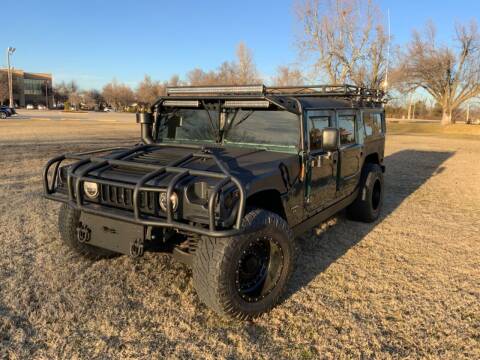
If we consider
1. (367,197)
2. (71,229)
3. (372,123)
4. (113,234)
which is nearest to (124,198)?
(113,234)

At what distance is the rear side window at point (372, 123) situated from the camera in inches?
230

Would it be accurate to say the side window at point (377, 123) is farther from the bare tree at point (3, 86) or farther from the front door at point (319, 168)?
the bare tree at point (3, 86)

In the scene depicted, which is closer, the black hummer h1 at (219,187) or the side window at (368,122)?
the black hummer h1 at (219,187)

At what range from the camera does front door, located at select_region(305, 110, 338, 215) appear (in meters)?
4.02

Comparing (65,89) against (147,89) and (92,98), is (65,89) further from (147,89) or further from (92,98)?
(147,89)

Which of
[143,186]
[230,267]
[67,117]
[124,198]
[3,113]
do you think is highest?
[3,113]

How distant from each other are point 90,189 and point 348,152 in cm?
313

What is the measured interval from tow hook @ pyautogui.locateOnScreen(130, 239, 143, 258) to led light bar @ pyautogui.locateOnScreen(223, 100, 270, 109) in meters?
1.71

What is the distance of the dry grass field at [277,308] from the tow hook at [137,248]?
51 centimetres

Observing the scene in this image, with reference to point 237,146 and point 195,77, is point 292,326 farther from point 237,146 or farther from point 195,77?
point 195,77

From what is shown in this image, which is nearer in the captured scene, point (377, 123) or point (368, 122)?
point (368, 122)

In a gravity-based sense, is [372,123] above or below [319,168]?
above

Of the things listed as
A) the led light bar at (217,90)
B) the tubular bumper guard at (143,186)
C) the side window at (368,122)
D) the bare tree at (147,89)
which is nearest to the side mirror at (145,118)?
the led light bar at (217,90)

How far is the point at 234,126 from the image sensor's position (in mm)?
4195
